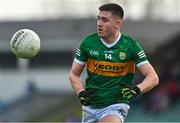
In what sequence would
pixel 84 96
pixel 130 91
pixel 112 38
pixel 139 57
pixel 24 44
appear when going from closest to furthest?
1. pixel 130 91
2. pixel 84 96
3. pixel 139 57
4. pixel 112 38
5. pixel 24 44

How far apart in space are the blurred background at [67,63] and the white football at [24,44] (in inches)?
366

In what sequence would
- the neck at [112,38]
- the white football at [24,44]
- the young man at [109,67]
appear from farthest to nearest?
the white football at [24,44]
the neck at [112,38]
the young man at [109,67]

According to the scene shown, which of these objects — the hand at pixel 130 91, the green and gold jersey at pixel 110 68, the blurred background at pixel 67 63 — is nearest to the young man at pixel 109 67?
the green and gold jersey at pixel 110 68

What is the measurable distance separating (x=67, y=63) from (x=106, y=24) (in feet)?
83.7

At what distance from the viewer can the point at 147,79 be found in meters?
8.65

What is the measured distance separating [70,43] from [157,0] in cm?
532

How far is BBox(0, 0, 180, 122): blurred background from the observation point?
21.8 metres

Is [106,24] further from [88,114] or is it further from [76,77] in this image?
[88,114]

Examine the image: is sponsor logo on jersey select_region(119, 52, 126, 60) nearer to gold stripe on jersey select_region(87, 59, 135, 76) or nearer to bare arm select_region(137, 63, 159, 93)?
gold stripe on jersey select_region(87, 59, 135, 76)

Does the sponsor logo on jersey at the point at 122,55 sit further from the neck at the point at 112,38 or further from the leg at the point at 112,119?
the leg at the point at 112,119

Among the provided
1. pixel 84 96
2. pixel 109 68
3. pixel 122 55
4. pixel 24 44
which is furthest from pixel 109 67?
pixel 24 44

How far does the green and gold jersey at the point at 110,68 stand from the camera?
877 centimetres

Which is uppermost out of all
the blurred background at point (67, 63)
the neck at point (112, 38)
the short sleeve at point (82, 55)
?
the neck at point (112, 38)

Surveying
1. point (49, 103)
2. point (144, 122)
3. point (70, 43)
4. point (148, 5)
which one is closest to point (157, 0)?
point (148, 5)
